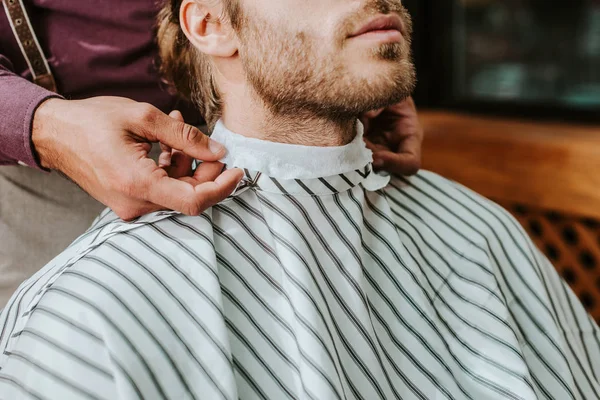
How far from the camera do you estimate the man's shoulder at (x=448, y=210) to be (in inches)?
62.7

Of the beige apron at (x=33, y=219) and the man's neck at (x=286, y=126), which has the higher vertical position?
the man's neck at (x=286, y=126)

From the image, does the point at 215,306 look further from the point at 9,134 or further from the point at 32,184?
the point at 32,184

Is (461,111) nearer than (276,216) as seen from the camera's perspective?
No

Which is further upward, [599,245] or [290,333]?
[290,333]

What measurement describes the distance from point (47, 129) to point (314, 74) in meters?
0.56

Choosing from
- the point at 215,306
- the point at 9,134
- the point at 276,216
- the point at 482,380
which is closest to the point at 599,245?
the point at 482,380

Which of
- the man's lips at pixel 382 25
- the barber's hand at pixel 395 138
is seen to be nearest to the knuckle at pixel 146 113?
the man's lips at pixel 382 25

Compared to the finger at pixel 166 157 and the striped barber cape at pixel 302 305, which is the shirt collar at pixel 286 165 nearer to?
the striped barber cape at pixel 302 305

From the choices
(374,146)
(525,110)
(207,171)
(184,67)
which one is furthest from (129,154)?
(525,110)

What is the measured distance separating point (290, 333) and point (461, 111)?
2823 millimetres

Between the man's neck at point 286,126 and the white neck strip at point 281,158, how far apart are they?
0.11ft

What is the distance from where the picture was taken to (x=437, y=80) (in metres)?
3.78

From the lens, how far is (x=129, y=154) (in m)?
1.12

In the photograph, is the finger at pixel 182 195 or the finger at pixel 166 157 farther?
the finger at pixel 166 157
